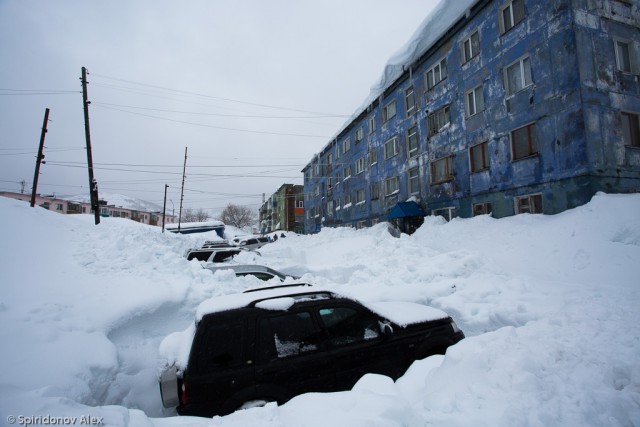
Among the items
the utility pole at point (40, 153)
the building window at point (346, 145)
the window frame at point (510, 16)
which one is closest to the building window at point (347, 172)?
the building window at point (346, 145)

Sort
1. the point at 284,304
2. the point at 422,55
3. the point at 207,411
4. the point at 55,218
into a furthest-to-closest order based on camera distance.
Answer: the point at 422,55
the point at 55,218
the point at 284,304
the point at 207,411

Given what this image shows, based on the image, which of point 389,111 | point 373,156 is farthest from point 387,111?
point 373,156

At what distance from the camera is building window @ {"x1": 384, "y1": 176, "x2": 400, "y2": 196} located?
931 inches

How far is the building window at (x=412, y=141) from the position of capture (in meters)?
21.2

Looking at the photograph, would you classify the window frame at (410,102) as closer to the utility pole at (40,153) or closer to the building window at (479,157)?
the building window at (479,157)

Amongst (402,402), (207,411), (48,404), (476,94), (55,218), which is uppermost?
(476,94)

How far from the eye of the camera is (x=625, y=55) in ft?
40.8

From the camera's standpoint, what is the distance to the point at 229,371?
3.21m

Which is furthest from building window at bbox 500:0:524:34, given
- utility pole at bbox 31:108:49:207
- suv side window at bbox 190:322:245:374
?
utility pole at bbox 31:108:49:207

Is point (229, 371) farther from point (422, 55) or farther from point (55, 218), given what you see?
point (422, 55)

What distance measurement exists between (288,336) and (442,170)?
17.6 meters

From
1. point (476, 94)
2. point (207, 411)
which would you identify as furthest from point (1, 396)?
point (476, 94)

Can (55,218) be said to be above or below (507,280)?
above

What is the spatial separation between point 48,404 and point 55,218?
38.3 feet
